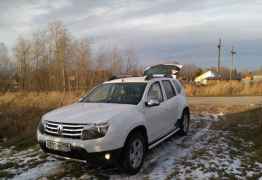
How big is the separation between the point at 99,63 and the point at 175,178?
83.4 feet

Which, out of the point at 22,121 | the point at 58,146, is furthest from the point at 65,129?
the point at 22,121

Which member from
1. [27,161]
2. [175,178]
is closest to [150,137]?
[175,178]

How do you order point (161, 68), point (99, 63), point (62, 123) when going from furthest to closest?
point (99, 63), point (161, 68), point (62, 123)

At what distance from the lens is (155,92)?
5551mm

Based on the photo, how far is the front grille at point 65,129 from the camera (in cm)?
395

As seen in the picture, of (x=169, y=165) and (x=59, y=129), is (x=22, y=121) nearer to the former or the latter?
(x=59, y=129)

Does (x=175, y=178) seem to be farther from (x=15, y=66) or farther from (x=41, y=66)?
(x=15, y=66)

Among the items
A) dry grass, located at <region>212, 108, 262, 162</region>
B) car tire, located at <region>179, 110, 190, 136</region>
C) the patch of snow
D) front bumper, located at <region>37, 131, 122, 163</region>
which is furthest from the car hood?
dry grass, located at <region>212, 108, 262, 162</region>

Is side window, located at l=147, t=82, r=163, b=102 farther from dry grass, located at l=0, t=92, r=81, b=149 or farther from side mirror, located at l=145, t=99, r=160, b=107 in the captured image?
dry grass, located at l=0, t=92, r=81, b=149

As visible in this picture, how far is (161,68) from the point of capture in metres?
11.8

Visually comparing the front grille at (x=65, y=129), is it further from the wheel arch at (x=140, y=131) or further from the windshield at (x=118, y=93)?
the windshield at (x=118, y=93)

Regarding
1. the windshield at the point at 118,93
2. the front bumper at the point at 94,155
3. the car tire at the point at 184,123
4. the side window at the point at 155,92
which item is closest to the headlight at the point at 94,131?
the front bumper at the point at 94,155

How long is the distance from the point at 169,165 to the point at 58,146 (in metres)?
2.15

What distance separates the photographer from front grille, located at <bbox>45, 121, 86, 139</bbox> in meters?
3.95
